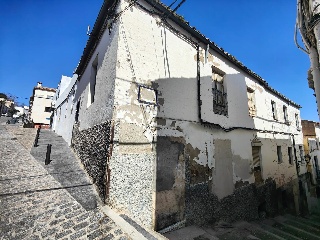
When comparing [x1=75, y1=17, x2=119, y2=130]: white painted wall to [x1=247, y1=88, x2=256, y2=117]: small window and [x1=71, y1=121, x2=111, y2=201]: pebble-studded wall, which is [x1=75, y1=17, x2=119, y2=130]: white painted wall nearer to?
[x1=71, y1=121, x2=111, y2=201]: pebble-studded wall

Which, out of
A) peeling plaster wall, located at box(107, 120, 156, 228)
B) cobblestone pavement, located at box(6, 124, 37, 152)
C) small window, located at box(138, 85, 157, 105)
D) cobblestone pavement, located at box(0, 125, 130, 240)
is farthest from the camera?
cobblestone pavement, located at box(6, 124, 37, 152)

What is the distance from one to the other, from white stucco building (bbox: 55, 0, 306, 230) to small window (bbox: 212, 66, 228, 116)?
0.15ft

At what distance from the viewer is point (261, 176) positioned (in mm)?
8578

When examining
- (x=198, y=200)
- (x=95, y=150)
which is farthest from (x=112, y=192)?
(x=198, y=200)

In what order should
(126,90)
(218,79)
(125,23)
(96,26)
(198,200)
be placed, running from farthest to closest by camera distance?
(218,79)
(96,26)
(198,200)
(125,23)
(126,90)

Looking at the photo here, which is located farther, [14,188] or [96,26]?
[96,26]

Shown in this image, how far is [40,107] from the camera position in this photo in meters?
26.8

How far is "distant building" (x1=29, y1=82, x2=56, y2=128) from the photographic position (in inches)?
1045

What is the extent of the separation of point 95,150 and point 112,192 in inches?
56.9

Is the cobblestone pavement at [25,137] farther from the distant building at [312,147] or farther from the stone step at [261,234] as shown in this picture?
the distant building at [312,147]

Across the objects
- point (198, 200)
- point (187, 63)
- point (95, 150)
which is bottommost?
point (198, 200)

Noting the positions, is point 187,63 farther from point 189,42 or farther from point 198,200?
point 198,200

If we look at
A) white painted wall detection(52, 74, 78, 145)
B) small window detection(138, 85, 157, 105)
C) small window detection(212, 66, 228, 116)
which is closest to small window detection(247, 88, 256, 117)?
small window detection(212, 66, 228, 116)

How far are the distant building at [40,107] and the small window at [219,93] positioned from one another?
26.6m
